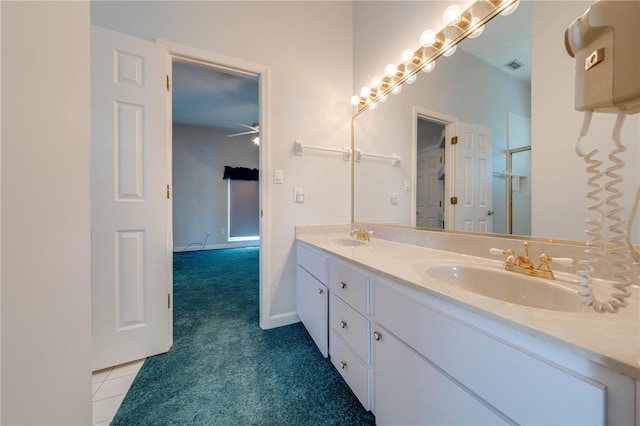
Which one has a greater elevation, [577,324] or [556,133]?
[556,133]

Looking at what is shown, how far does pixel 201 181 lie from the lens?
474cm

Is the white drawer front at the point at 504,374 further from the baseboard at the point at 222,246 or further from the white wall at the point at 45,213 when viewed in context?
the baseboard at the point at 222,246

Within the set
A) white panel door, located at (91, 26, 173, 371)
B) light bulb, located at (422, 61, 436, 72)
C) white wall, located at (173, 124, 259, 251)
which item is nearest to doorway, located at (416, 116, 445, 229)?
light bulb, located at (422, 61, 436, 72)

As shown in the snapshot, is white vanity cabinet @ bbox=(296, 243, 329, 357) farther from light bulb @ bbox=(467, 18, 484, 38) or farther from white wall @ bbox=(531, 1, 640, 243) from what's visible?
light bulb @ bbox=(467, 18, 484, 38)

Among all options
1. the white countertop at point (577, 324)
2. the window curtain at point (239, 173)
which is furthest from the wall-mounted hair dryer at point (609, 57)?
the window curtain at point (239, 173)

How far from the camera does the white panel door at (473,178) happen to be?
106 cm

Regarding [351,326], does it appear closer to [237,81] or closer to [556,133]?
[556,133]

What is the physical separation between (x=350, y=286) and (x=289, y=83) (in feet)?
5.24

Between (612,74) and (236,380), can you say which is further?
(236,380)

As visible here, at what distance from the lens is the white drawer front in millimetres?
383

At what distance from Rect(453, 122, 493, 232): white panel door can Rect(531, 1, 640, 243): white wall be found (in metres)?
0.18

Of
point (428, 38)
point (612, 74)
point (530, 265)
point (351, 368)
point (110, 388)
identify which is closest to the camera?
point (612, 74)

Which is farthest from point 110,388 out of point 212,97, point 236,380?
point 212,97

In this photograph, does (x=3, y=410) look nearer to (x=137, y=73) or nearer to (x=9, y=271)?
(x=9, y=271)
